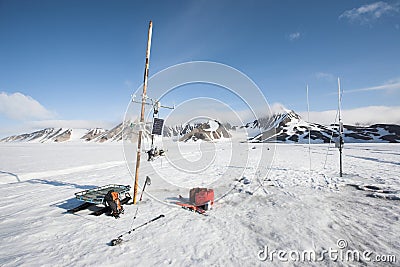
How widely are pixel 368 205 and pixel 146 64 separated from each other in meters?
9.73

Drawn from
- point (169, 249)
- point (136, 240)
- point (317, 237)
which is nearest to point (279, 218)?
point (317, 237)

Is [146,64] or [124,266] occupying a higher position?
[146,64]

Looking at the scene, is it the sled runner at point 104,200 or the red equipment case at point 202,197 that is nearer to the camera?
the sled runner at point 104,200

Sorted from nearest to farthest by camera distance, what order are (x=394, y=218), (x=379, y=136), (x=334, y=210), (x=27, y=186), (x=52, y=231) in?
(x=52, y=231) → (x=394, y=218) → (x=334, y=210) → (x=27, y=186) → (x=379, y=136)

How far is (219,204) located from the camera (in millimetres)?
7250

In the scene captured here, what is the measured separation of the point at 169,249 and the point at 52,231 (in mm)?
3402

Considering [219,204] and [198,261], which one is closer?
[198,261]

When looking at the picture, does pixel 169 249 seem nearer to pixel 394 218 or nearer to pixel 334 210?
pixel 334 210

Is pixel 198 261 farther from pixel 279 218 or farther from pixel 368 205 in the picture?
pixel 368 205

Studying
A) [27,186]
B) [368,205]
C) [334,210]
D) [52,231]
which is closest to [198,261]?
[52,231]

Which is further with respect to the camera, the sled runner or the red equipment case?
the red equipment case

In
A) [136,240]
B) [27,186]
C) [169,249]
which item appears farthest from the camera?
[27,186]

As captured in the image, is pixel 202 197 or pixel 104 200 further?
pixel 202 197

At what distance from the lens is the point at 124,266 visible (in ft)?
12.0
